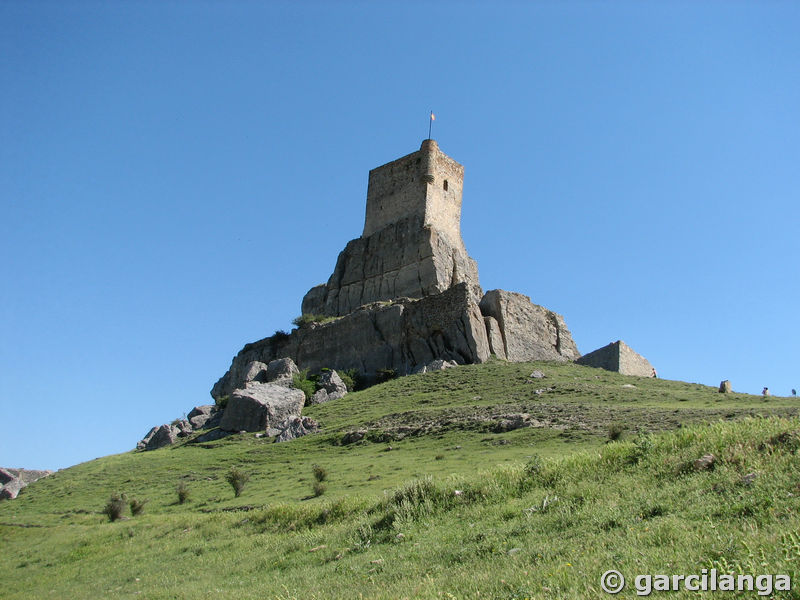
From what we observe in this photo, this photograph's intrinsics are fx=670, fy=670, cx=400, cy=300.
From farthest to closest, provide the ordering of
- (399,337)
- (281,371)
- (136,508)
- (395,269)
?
(395,269), (399,337), (281,371), (136,508)

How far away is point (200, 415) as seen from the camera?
157ft

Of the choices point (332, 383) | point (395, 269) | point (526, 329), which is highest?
point (395, 269)

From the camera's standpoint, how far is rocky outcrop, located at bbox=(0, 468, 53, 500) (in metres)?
33.0

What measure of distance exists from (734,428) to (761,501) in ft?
12.9

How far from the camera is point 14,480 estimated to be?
1416 inches

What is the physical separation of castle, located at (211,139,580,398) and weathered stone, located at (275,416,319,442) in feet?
39.3

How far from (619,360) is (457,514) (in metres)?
31.6

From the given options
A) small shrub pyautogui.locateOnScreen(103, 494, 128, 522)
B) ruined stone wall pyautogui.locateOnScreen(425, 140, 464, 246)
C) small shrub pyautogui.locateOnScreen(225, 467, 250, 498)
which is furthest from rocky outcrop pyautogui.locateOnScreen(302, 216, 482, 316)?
small shrub pyautogui.locateOnScreen(103, 494, 128, 522)

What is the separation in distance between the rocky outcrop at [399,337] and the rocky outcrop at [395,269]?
3074 mm

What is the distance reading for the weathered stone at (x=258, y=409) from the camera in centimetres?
3741

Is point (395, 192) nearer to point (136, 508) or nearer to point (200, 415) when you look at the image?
point (200, 415)

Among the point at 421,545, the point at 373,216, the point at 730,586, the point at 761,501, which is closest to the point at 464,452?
the point at 421,545

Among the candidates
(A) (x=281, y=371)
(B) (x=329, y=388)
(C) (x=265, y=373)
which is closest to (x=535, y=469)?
(B) (x=329, y=388)

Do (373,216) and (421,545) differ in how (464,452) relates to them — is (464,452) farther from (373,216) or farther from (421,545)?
(373,216)
